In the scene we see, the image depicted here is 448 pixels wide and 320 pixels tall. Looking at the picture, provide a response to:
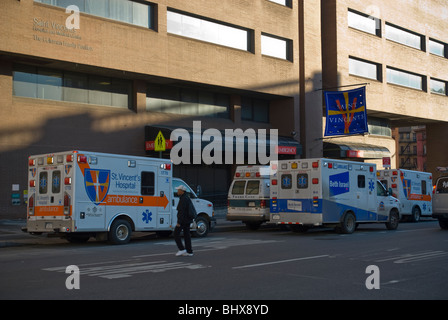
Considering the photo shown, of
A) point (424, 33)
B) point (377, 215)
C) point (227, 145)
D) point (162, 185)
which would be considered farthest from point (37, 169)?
point (424, 33)

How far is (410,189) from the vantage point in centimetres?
2895

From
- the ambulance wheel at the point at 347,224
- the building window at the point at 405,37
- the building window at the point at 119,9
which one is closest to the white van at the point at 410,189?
the ambulance wheel at the point at 347,224

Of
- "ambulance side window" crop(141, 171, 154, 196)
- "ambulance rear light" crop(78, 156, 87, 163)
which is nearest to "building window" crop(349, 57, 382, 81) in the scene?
"ambulance side window" crop(141, 171, 154, 196)

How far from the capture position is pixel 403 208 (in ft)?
93.2

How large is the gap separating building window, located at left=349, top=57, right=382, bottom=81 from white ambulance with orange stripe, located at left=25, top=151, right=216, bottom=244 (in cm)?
2673

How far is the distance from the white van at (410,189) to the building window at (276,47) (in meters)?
11.1

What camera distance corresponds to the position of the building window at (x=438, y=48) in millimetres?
49281

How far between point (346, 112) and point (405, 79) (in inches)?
619

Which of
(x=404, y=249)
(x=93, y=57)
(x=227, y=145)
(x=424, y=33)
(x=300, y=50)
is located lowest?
(x=404, y=249)

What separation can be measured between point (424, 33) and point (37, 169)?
40.3 meters

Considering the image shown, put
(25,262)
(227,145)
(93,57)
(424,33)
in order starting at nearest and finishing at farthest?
(25,262) → (93,57) → (227,145) → (424,33)
